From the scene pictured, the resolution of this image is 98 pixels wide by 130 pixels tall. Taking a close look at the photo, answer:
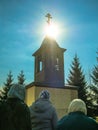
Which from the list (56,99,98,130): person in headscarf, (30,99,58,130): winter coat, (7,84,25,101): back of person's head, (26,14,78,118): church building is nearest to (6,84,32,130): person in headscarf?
(7,84,25,101): back of person's head

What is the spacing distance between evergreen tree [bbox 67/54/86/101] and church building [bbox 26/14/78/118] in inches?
388

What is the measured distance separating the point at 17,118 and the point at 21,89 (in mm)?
450

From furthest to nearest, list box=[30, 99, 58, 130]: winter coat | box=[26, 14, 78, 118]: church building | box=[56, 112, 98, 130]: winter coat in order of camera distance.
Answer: box=[26, 14, 78, 118]: church building < box=[30, 99, 58, 130]: winter coat < box=[56, 112, 98, 130]: winter coat

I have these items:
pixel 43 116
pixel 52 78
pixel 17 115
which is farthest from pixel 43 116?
pixel 52 78

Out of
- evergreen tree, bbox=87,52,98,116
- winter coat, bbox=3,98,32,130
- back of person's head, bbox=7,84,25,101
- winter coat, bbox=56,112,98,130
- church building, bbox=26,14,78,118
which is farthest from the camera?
evergreen tree, bbox=87,52,98,116

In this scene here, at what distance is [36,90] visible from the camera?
66.7ft

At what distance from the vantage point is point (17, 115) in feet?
12.6

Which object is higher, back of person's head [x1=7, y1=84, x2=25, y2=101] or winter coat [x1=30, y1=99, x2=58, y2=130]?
back of person's head [x1=7, y1=84, x2=25, y2=101]

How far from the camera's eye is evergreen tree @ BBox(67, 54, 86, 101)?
105 ft

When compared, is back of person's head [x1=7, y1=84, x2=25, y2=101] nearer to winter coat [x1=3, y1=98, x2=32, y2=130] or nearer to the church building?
winter coat [x1=3, y1=98, x2=32, y2=130]

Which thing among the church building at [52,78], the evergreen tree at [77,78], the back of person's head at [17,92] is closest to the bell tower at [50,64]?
the church building at [52,78]

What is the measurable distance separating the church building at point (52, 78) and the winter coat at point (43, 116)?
15269mm

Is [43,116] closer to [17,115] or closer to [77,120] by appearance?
[17,115]

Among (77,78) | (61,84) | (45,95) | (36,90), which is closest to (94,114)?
(77,78)
